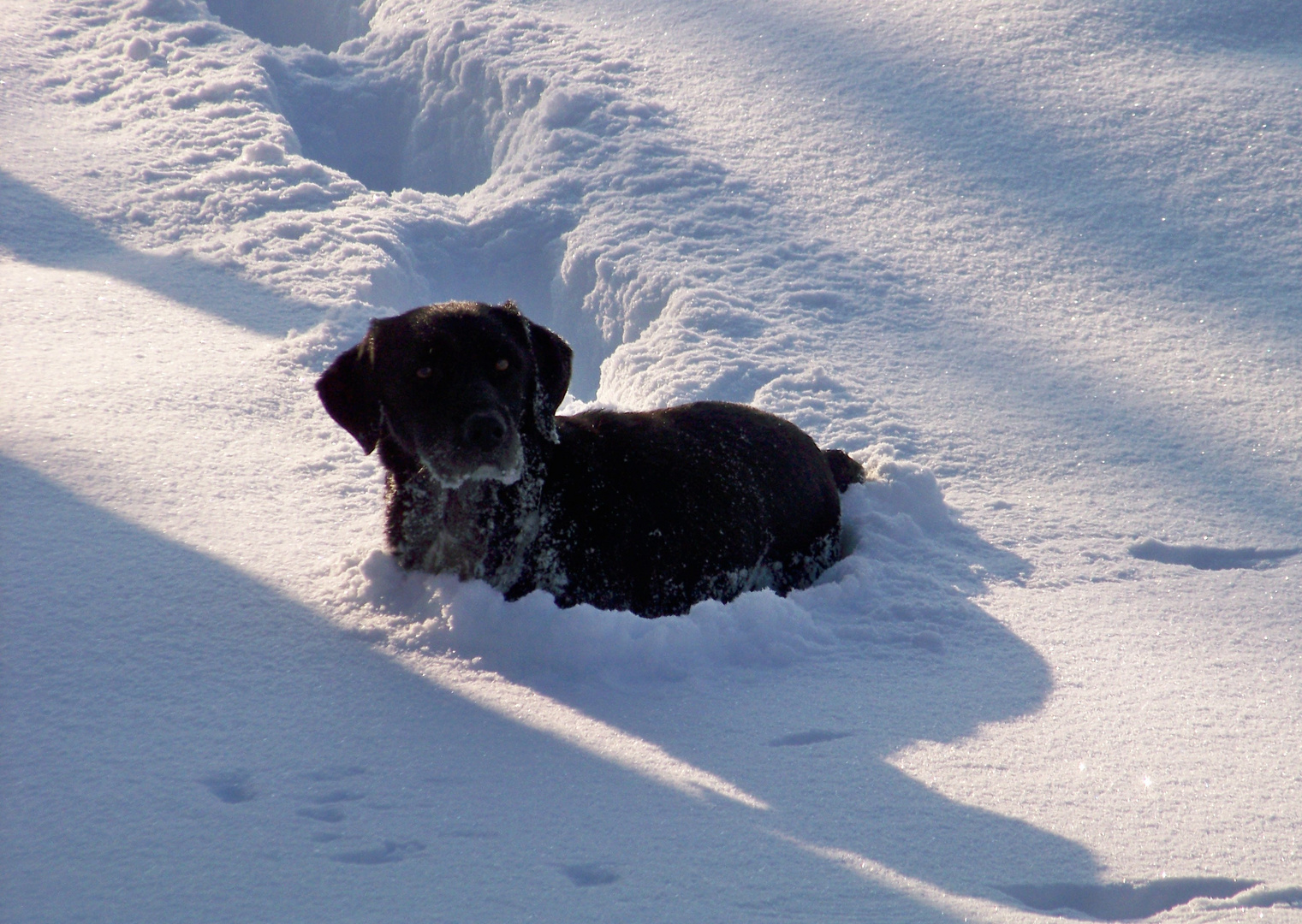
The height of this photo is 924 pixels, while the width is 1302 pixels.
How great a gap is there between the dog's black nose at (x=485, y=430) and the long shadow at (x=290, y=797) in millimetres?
661

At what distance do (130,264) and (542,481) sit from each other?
389cm

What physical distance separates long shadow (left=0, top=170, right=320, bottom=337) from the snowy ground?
44mm

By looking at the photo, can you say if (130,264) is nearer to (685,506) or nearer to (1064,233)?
(685,506)

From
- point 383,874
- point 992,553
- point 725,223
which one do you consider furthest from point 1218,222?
point 383,874

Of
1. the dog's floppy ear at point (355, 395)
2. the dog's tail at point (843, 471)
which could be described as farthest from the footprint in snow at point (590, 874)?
the dog's tail at point (843, 471)

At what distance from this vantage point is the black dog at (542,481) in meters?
3.21

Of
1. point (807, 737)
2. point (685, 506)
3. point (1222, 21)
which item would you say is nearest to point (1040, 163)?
point (1222, 21)

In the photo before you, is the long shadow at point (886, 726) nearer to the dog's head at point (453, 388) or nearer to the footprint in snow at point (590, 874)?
the footprint in snow at point (590, 874)

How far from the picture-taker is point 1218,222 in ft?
20.7

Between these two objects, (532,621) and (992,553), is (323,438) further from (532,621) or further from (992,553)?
(992,553)

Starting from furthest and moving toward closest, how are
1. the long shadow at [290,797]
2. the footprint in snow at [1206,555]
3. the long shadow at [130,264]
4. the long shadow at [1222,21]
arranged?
1. the long shadow at [1222,21]
2. the long shadow at [130,264]
3. the footprint in snow at [1206,555]
4. the long shadow at [290,797]

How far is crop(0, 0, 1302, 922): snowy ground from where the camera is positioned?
2117 mm

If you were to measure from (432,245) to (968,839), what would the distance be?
5.45 m

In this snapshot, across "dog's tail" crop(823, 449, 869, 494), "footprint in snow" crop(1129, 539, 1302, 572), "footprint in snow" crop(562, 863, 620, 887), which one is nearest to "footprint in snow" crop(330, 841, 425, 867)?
"footprint in snow" crop(562, 863, 620, 887)
